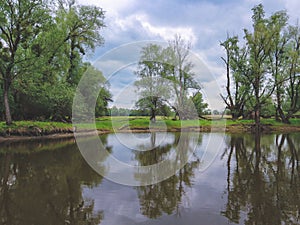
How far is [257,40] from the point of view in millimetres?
30062

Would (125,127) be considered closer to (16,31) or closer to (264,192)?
(16,31)

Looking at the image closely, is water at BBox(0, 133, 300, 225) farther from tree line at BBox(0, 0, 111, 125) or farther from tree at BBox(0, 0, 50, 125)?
tree at BBox(0, 0, 50, 125)

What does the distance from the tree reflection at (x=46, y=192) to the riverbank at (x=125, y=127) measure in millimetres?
6564

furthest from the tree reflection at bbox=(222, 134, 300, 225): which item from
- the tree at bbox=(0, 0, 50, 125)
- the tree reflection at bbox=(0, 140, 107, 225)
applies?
the tree at bbox=(0, 0, 50, 125)

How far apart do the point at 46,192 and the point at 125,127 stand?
18331mm

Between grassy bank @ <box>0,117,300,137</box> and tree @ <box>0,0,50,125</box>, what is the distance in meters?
1.18

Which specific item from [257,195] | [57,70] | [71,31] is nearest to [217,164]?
[257,195]

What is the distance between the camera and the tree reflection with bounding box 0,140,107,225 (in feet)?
13.2

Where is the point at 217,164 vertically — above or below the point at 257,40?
below

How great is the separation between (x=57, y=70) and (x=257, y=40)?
2406 cm

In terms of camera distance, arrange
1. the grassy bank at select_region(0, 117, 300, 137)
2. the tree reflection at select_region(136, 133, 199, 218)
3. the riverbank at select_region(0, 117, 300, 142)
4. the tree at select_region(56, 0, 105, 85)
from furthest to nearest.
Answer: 1. the tree at select_region(56, 0, 105, 85)
2. the grassy bank at select_region(0, 117, 300, 137)
3. the riverbank at select_region(0, 117, 300, 142)
4. the tree reflection at select_region(136, 133, 199, 218)

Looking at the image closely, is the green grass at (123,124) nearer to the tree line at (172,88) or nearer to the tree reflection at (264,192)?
the tree line at (172,88)

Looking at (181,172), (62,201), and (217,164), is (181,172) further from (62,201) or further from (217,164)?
(62,201)

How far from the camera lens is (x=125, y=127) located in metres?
23.7
